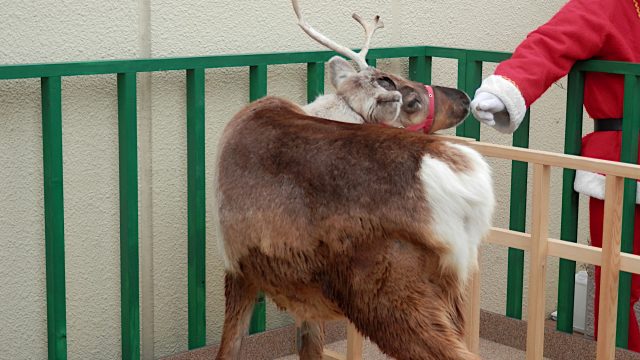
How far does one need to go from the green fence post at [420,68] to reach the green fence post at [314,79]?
54 centimetres

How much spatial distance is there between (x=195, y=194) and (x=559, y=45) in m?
1.39

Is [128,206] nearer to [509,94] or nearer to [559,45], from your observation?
[509,94]

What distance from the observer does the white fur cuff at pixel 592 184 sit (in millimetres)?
3994

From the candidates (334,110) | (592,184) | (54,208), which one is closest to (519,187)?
(592,184)

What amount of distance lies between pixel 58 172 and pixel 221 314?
3.43 ft

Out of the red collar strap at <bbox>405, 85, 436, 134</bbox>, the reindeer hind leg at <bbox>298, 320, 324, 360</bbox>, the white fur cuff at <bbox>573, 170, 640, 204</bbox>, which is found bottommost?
the reindeer hind leg at <bbox>298, 320, 324, 360</bbox>

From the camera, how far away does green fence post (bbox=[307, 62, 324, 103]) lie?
432 cm

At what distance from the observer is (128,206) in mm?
3762

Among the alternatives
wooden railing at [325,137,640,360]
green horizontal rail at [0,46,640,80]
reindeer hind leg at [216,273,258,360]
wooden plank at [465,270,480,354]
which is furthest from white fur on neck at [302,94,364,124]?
green horizontal rail at [0,46,640,80]

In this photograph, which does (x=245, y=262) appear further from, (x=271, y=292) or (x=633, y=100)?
(x=633, y=100)

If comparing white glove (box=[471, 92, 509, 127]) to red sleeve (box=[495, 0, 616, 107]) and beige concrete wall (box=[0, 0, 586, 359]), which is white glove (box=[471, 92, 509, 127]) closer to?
red sleeve (box=[495, 0, 616, 107])

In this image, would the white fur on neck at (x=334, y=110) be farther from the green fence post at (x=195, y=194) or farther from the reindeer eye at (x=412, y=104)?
the green fence post at (x=195, y=194)

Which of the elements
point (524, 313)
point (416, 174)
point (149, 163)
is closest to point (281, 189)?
point (416, 174)

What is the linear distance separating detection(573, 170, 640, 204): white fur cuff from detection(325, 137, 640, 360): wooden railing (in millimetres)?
670
